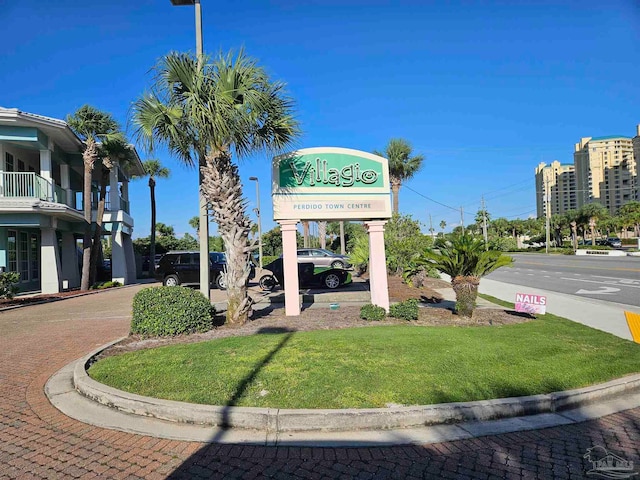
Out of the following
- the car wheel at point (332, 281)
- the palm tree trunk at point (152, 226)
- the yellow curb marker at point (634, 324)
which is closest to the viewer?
the yellow curb marker at point (634, 324)

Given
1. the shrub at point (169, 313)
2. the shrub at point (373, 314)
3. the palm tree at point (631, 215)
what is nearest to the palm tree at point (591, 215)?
the palm tree at point (631, 215)

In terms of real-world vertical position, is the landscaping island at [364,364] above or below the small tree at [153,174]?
below

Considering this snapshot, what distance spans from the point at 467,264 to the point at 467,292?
2.07ft

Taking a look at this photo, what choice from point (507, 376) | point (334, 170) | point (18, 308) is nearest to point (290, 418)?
point (507, 376)

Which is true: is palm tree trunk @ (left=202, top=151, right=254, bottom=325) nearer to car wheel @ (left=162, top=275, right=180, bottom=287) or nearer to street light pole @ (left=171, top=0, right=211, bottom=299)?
street light pole @ (left=171, top=0, right=211, bottom=299)

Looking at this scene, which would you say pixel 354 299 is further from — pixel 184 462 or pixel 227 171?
pixel 184 462

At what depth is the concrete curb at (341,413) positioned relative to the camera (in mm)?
3873

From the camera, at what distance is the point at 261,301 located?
1239 cm

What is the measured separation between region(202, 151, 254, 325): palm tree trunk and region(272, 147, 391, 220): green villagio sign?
1443 millimetres

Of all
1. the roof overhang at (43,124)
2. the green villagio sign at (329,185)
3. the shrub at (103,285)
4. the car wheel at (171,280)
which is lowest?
the shrub at (103,285)

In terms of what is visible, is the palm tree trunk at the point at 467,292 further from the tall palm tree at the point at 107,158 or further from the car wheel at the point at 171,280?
the tall palm tree at the point at 107,158

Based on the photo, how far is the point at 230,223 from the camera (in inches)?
341

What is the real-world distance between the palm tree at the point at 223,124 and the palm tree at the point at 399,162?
2422 cm

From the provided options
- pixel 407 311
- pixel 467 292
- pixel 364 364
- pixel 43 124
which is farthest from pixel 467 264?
pixel 43 124
